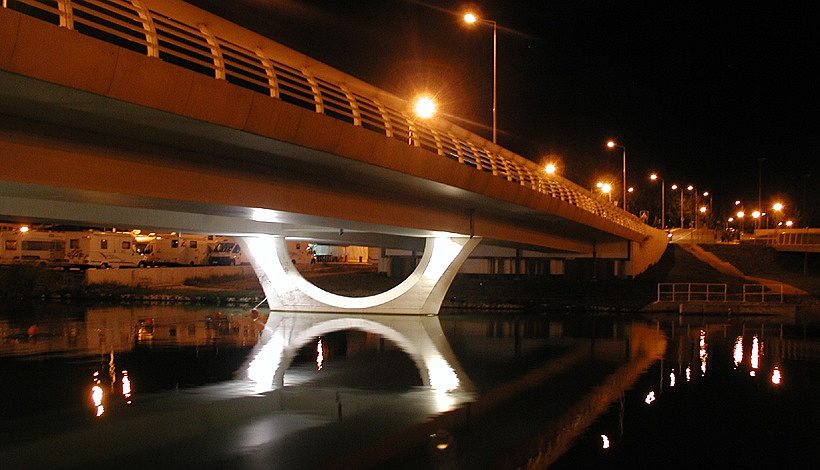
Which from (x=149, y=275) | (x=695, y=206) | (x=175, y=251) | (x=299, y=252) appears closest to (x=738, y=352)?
(x=149, y=275)

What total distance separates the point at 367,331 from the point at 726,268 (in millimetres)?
47344

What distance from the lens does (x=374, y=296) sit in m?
41.4

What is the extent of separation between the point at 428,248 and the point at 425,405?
23.8 meters

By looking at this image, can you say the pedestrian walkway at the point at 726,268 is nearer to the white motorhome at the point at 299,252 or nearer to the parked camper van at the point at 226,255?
the white motorhome at the point at 299,252

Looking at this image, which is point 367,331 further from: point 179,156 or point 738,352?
point 179,156

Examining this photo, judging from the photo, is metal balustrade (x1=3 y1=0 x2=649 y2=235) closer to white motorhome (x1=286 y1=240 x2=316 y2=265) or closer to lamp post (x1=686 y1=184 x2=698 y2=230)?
white motorhome (x1=286 y1=240 x2=316 y2=265)

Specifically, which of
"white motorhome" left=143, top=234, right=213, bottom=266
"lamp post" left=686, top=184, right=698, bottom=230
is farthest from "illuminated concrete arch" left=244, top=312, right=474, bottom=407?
"lamp post" left=686, top=184, right=698, bottom=230

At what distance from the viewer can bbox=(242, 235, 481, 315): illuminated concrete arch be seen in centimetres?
3894

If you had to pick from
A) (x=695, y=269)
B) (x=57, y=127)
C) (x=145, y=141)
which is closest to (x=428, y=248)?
(x=145, y=141)

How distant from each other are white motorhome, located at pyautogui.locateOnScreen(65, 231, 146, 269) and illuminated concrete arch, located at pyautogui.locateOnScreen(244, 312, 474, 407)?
90.8 feet

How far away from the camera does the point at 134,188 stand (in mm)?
18094

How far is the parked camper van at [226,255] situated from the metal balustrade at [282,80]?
36172mm

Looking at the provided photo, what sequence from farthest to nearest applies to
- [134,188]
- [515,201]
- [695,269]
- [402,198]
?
[695,269] < [515,201] < [402,198] < [134,188]

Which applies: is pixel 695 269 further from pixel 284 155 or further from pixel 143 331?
pixel 284 155
